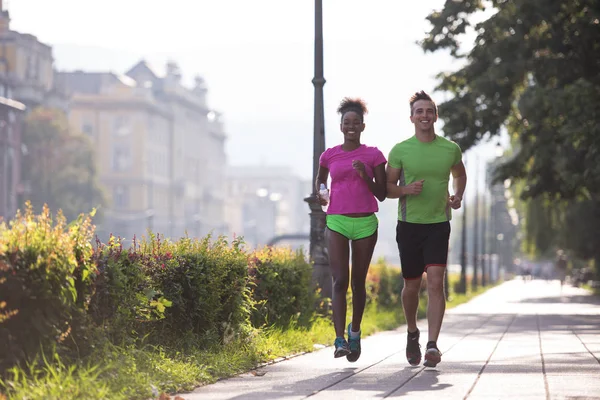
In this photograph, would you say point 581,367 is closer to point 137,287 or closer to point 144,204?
point 137,287

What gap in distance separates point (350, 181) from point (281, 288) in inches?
159

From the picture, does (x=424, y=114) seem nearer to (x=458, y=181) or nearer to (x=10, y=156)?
(x=458, y=181)

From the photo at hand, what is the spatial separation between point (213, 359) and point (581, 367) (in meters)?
2.90

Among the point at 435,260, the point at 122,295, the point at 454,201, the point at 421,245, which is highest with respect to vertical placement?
the point at 454,201

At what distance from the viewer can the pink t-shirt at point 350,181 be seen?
1030 centimetres

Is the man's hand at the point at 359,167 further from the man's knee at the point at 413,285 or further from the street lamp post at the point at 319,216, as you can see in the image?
the street lamp post at the point at 319,216

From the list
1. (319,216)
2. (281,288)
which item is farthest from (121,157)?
(281,288)

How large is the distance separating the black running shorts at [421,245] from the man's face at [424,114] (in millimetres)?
758

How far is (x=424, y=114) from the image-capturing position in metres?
10.2

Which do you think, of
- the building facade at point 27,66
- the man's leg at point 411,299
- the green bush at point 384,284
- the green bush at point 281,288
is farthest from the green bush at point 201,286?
the building facade at point 27,66

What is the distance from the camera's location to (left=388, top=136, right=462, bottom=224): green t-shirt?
33.2 feet

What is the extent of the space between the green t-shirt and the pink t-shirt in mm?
183

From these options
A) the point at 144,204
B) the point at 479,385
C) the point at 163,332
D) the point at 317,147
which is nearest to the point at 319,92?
the point at 317,147

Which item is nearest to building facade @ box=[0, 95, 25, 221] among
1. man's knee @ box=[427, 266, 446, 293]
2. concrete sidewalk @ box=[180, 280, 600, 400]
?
concrete sidewalk @ box=[180, 280, 600, 400]
